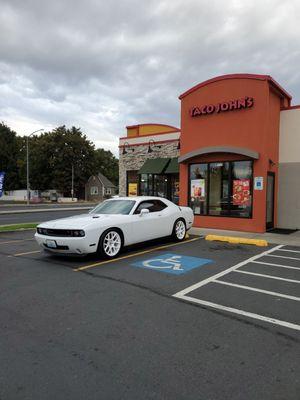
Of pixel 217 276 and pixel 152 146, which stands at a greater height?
pixel 152 146

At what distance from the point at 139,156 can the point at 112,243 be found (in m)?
12.5

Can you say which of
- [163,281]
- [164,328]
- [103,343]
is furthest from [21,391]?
[163,281]

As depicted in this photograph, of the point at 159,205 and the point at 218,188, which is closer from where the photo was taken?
the point at 159,205

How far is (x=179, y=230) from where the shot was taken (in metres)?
10.7

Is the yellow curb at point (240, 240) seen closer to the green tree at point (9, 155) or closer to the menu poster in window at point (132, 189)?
the menu poster in window at point (132, 189)

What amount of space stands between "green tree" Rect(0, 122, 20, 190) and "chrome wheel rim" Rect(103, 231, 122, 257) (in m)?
69.7

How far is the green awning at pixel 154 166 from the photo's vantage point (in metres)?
18.3

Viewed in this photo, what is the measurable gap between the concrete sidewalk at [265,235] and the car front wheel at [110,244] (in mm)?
5001

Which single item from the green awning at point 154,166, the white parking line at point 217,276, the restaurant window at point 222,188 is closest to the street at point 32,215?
the green awning at point 154,166

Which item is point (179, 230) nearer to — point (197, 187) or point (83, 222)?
point (83, 222)

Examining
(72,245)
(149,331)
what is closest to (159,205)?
(72,245)

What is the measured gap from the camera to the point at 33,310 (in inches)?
190

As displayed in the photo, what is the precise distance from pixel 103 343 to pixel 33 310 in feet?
4.89

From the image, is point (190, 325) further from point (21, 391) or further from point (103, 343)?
point (21, 391)
